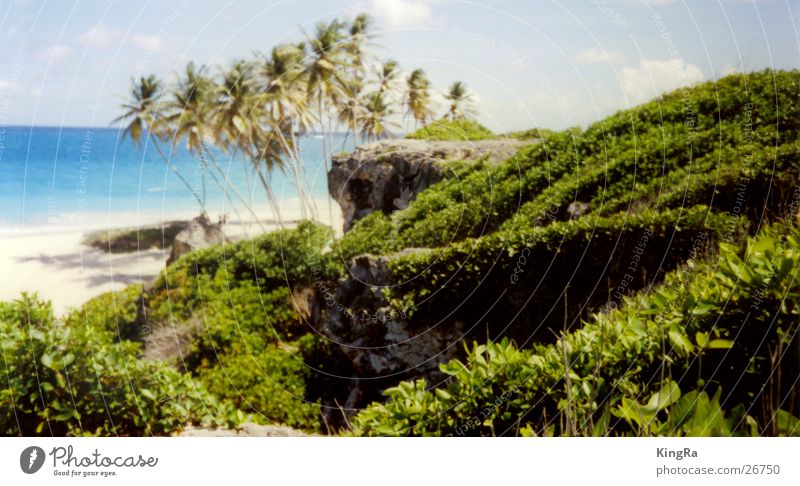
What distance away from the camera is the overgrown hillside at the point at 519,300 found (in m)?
3.52

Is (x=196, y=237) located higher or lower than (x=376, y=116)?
lower

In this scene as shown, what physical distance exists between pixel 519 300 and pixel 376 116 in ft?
9.50

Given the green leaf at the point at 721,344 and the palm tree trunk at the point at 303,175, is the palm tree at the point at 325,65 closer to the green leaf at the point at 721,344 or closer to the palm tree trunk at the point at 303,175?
the palm tree trunk at the point at 303,175

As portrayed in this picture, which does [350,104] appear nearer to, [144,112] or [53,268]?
[144,112]

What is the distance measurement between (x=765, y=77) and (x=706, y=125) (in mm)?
845

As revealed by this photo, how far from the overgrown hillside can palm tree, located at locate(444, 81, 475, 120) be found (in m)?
0.96

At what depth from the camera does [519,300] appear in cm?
604

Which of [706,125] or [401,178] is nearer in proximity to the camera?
[706,125]

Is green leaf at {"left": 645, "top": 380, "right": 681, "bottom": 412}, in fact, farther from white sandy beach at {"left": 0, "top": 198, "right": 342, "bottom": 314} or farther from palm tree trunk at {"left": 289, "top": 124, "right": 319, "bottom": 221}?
palm tree trunk at {"left": 289, "top": 124, "right": 319, "bottom": 221}

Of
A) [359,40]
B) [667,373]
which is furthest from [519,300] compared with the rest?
[359,40]
